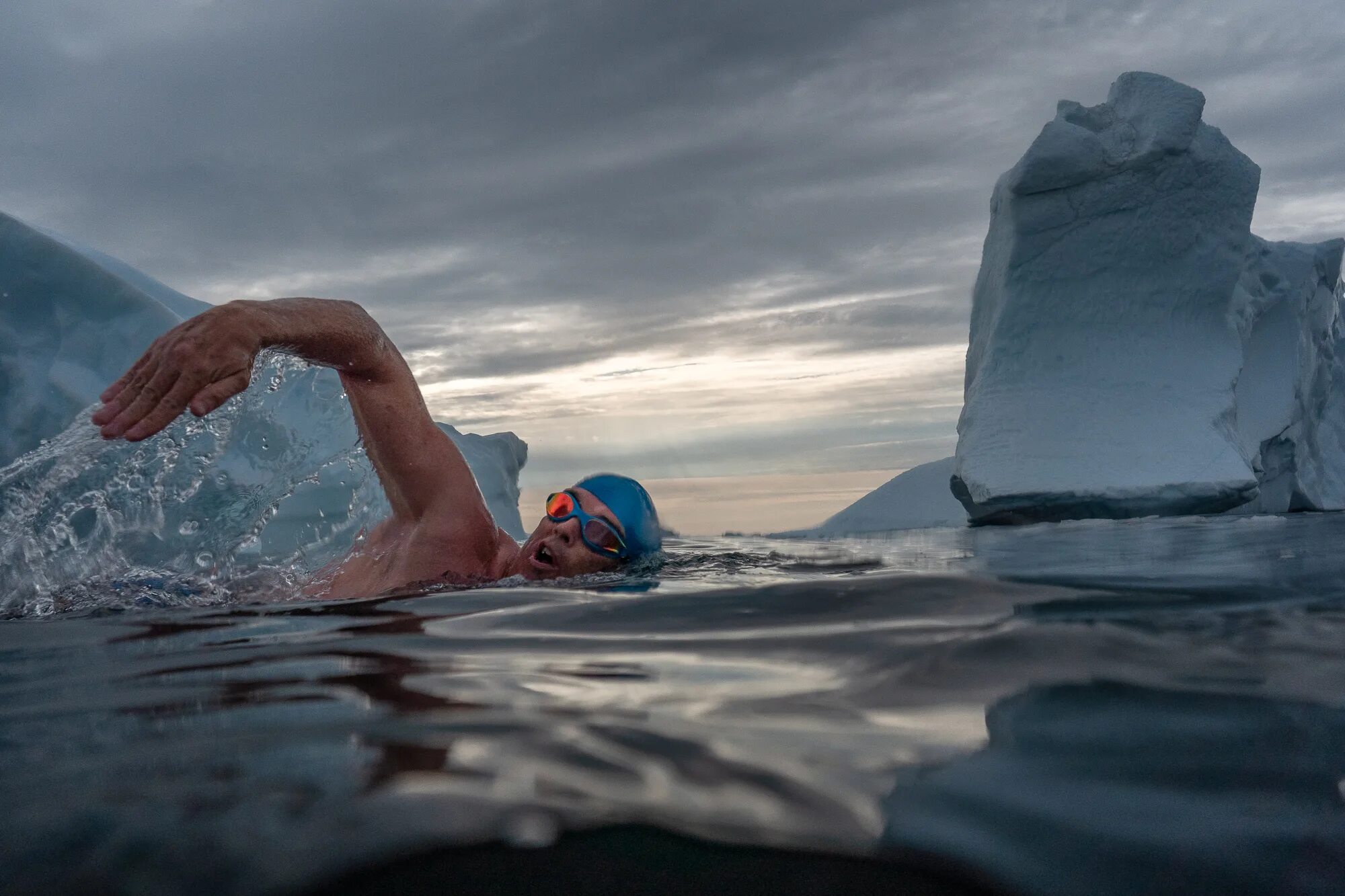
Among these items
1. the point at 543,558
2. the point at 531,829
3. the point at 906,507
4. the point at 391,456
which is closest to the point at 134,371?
the point at 391,456

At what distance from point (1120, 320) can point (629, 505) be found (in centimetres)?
887

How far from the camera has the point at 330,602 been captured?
94.3 inches

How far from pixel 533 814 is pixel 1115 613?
1.36m

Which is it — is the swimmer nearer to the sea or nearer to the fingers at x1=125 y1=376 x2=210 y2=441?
the fingers at x1=125 y1=376 x2=210 y2=441

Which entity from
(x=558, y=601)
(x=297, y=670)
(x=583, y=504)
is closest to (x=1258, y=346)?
(x=583, y=504)

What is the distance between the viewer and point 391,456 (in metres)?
2.92

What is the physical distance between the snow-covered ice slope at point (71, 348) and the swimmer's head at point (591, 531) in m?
5.00

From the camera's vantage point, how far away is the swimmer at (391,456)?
2.04m

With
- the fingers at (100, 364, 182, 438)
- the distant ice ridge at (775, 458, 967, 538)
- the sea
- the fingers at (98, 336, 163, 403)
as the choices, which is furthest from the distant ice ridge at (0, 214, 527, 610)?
the distant ice ridge at (775, 458, 967, 538)

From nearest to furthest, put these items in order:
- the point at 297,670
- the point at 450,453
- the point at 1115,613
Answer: the point at 297,670 → the point at 1115,613 → the point at 450,453

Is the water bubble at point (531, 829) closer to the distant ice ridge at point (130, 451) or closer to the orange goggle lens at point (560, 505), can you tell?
the orange goggle lens at point (560, 505)

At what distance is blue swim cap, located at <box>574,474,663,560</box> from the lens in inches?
132

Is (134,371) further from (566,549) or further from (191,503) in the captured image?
(191,503)

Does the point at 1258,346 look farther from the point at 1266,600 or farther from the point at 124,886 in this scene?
the point at 124,886
